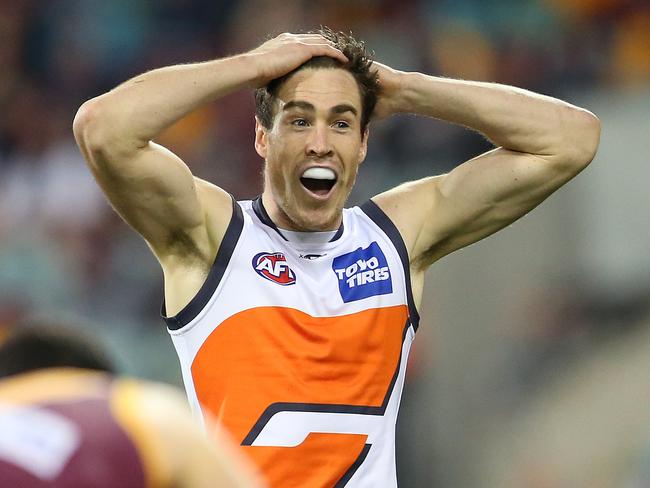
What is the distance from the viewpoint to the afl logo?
4.70 m

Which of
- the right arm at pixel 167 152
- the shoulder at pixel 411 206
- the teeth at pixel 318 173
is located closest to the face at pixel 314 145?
the teeth at pixel 318 173

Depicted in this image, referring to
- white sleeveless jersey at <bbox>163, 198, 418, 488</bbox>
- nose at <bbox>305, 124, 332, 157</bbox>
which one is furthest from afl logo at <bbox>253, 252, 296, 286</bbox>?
nose at <bbox>305, 124, 332, 157</bbox>

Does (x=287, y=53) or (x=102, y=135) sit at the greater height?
(x=287, y=53)

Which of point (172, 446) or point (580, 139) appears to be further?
point (580, 139)

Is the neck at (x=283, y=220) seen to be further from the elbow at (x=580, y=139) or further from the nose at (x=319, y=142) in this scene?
the elbow at (x=580, y=139)

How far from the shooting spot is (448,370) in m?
9.57

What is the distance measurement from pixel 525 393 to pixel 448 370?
0.63 meters

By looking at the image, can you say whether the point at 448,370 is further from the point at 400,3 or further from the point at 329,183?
the point at 329,183

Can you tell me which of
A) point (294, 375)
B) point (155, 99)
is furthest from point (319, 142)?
point (294, 375)

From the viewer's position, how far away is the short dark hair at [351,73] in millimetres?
4816

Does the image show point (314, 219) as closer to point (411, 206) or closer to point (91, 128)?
point (411, 206)

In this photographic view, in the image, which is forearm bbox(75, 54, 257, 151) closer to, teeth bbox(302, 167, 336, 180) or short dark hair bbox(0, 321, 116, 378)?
teeth bbox(302, 167, 336, 180)

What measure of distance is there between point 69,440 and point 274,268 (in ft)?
7.83

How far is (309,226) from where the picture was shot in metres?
4.83
